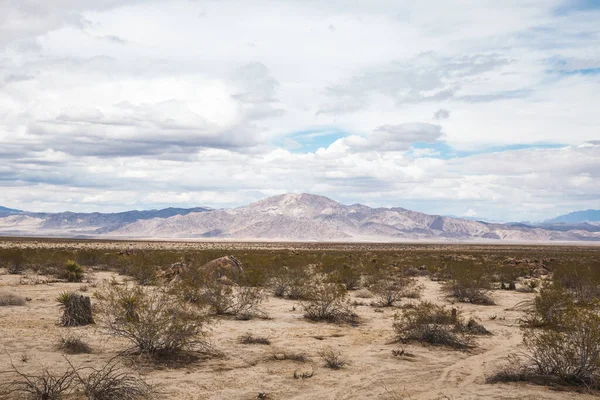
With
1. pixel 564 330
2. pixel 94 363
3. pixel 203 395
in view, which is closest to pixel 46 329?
pixel 94 363

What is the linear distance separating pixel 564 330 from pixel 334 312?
294 inches

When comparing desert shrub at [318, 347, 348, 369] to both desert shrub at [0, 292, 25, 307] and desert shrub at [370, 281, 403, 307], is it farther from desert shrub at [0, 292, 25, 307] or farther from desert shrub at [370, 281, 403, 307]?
desert shrub at [0, 292, 25, 307]

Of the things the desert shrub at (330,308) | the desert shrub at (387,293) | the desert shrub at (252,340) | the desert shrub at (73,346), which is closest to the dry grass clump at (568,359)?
the desert shrub at (252,340)

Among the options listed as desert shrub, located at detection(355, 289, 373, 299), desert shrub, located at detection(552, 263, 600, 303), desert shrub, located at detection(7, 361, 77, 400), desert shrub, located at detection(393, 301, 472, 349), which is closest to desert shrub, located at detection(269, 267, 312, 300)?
desert shrub, located at detection(355, 289, 373, 299)

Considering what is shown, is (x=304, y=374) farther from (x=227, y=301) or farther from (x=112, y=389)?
(x=227, y=301)

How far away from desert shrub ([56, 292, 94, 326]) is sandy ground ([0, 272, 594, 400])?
14.1 inches

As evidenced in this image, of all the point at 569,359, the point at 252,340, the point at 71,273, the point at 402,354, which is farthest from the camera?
the point at 71,273

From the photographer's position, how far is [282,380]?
33.3 ft

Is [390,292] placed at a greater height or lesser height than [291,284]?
lesser

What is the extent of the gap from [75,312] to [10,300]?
4788 millimetres

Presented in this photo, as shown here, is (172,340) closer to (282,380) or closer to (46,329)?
(282,380)

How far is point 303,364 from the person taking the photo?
11352 mm

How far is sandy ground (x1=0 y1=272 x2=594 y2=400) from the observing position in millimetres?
9484

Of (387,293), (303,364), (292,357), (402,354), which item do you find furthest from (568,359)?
(387,293)
